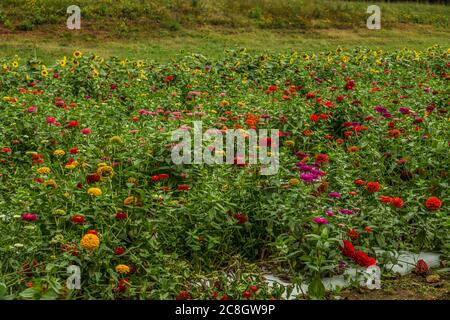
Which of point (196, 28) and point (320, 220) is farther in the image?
point (196, 28)

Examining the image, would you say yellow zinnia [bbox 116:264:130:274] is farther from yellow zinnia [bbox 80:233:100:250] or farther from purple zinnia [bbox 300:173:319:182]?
purple zinnia [bbox 300:173:319:182]

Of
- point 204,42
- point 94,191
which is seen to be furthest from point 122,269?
point 204,42

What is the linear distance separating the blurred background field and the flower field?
742 centimetres

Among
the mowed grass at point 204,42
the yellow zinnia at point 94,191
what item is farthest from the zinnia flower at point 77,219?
the mowed grass at point 204,42

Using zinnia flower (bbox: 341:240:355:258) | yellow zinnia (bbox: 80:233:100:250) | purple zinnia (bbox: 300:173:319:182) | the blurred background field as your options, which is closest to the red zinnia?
zinnia flower (bbox: 341:240:355:258)

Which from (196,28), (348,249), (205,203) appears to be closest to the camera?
(348,249)

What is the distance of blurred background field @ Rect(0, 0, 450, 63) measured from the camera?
14234 mm

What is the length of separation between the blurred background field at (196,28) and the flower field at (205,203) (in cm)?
742

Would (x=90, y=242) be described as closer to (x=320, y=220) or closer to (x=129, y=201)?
(x=129, y=201)

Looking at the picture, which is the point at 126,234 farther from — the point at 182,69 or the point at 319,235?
the point at 182,69

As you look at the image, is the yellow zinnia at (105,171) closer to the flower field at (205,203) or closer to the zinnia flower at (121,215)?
the flower field at (205,203)

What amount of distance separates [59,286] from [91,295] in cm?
31

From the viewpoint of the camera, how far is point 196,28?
16.8 meters

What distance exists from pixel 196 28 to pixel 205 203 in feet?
45.5
